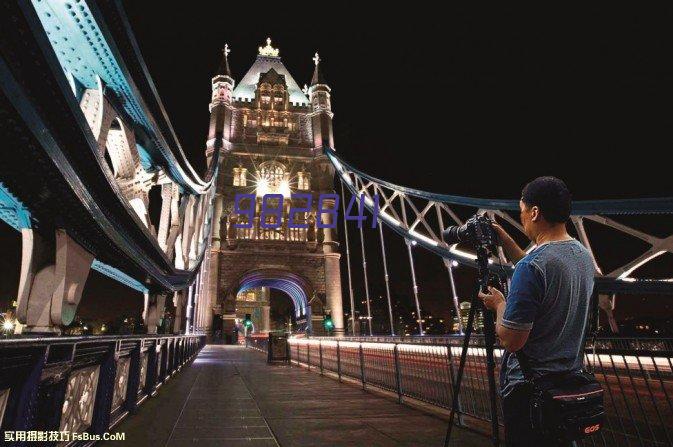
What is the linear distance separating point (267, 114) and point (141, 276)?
119ft

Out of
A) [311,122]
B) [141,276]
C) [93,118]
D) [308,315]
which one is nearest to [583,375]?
[93,118]

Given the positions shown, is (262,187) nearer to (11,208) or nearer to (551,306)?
(11,208)

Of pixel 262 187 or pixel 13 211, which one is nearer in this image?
pixel 13 211

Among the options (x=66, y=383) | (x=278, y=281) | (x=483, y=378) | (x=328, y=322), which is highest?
(x=278, y=281)

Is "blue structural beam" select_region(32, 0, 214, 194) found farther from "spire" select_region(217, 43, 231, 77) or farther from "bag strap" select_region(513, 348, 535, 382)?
"spire" select_region(217, 43, 231, 77)

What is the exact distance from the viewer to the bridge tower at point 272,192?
35.7m

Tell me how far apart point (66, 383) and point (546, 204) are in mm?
2912

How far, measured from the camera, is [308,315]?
34938mm

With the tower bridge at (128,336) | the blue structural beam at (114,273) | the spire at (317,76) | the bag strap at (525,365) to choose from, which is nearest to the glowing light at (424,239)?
the tower bridge at (128,336)

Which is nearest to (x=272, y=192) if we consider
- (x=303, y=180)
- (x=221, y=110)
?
(x=303, y=180)

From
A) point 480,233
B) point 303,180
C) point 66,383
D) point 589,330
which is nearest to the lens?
point 589,330

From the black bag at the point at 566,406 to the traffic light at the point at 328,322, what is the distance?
3218 centimetres

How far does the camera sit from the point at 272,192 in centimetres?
3916

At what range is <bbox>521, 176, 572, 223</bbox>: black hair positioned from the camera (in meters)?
1.81
